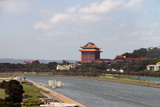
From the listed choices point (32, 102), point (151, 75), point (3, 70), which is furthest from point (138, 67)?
point (32, 102)

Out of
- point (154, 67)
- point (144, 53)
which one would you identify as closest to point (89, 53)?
point (144, 53)

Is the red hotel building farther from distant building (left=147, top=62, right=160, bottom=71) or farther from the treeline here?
distant building (left=147, top=62, right=160, bottom=71)

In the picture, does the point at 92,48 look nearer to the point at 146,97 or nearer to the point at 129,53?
the point at 129,53

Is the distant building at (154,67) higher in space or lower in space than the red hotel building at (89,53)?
lower

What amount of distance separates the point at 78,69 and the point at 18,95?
12072 cm

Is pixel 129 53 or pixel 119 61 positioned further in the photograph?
pixel 129 53

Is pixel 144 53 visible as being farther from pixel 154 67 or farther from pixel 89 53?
pixel 154 67

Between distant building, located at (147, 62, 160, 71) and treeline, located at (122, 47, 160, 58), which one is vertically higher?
treeline, located at (122, 47, 160, 58)

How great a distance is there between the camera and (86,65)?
168125 millimetres

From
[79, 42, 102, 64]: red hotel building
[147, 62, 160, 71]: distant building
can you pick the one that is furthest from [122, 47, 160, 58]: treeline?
[147, 62, 160, 71]: distant building

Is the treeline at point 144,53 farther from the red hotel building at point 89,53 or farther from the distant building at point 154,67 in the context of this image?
the distant building at point 154,67

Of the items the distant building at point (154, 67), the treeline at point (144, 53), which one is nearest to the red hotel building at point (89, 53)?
the treeline at point (144, 53)

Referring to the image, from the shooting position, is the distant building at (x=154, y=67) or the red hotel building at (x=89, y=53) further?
the red hotel building at (x=89, y=53)

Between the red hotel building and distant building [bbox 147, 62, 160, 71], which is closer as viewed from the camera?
distant building [bbox 147, 62, 160, 71]
